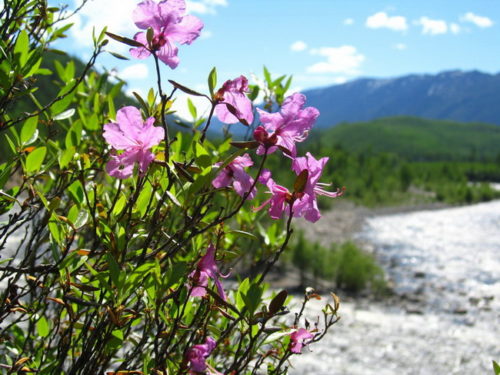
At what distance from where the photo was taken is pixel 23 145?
1.12 m

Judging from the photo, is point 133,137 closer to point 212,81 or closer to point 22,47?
point 212,81

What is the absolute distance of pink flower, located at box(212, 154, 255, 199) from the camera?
810 mm

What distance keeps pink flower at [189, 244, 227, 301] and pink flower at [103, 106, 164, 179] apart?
200mm

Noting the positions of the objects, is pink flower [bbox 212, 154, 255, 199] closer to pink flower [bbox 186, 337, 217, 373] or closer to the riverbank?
pink flower [bbox 186, 337, 217, 373]

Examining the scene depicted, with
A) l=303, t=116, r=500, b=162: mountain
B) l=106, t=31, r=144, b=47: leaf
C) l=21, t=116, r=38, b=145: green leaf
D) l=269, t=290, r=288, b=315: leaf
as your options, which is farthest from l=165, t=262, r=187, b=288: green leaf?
l=303, t=116, r=500, b=162: mountain

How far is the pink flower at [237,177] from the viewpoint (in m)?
0.81

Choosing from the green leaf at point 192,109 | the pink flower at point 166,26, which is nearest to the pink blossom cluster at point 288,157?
the pink flower at point 166,26

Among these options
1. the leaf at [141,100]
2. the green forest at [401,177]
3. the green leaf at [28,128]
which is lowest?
the green forest at [401,177]

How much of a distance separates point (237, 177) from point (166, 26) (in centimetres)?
29

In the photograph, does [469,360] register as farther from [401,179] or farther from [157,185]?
[401,179]

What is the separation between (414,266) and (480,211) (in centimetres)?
966

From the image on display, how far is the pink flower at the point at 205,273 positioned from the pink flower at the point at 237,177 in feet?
0.40

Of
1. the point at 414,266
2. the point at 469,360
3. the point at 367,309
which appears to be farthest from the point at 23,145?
the point at 414,266

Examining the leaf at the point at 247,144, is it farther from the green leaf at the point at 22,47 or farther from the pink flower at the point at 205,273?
the green leaf at the point at 22,47
